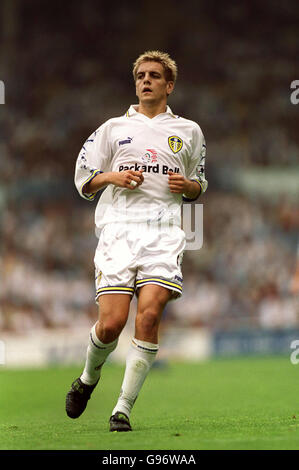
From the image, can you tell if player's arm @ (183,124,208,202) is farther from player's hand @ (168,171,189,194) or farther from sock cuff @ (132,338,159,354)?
sock cuff @ (132,338,159,354)

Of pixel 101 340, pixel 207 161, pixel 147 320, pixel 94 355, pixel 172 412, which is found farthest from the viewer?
pixel 207 161

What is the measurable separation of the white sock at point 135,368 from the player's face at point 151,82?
6.12ft

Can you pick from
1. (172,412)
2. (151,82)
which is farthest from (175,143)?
(172,412)

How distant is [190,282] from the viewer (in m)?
22.6

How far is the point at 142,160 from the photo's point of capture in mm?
6562

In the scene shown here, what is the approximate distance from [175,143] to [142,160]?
0.30 m

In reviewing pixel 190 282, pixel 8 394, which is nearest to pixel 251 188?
pixel 190 282

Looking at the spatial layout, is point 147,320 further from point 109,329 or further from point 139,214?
point 139,214

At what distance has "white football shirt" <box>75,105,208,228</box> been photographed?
257 inches

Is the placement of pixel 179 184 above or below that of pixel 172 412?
above

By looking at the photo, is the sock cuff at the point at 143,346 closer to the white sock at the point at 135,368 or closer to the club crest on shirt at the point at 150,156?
the white sock at the point at 135,368

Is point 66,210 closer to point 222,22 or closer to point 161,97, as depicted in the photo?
point 222,22

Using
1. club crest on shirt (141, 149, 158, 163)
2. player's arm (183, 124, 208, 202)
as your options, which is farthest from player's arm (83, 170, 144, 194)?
player's arm (183, 124, 208, 202)

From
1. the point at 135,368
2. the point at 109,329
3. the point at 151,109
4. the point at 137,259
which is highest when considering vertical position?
the point at 151,109
